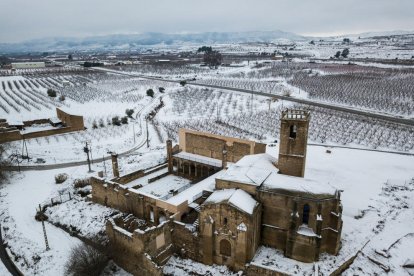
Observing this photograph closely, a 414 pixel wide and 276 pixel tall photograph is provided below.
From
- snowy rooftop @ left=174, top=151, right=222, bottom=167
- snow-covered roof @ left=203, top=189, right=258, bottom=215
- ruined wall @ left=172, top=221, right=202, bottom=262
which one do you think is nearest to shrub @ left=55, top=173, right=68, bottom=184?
snowy rooftop @ left=174, top=151, right=222, bottom=167

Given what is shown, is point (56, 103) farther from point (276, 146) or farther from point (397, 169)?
point (397, 169)

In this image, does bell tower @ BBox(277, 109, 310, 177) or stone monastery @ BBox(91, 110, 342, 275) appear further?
bell tower @ BBox(277, 109, 310, 177)

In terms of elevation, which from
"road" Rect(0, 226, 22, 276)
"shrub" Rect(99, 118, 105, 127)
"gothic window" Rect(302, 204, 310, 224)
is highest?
"gothic window" Rect(302, 204, 310, 224)

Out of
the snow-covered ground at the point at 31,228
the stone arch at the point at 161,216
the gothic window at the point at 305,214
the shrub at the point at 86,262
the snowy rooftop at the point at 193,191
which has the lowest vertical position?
the snow-covered ground at the point at 31,228

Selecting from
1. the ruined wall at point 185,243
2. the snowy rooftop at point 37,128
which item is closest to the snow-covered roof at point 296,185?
the ruined wall at point 185,243

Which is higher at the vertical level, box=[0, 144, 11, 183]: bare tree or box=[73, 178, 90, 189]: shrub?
box=[0, 144, 11, 183]: bare tree

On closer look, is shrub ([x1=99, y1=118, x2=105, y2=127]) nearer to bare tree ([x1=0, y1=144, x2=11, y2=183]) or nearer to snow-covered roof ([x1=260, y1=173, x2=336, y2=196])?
bare tree ([x1=0, y1=144, x2=11, y2=183])

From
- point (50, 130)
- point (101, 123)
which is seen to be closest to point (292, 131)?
point (101, 123)

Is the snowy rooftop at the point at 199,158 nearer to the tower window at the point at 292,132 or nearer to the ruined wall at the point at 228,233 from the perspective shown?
the tower window at the point at 292,132
